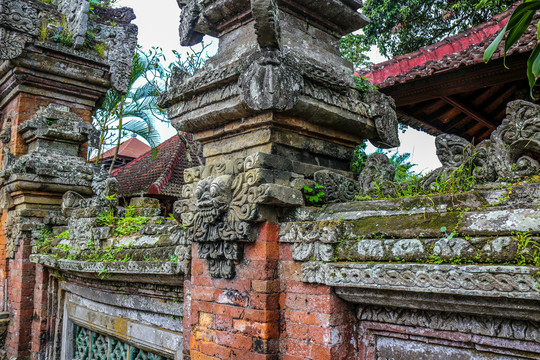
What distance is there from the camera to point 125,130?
14133mm

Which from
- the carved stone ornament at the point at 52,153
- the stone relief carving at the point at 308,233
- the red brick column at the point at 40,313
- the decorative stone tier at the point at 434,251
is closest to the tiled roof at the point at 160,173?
the carved stone ornament at the point at 52,153

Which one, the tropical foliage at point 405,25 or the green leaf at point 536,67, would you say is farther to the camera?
the tropical foliage at point 405,25

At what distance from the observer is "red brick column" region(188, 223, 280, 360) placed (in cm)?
244

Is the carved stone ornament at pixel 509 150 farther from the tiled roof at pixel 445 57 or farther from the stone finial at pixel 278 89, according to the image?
the tiled roof at pixel 445 57

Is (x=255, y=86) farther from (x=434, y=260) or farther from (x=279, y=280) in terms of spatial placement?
(x=434, y=260)

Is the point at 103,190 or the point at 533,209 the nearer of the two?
the point at 533,209

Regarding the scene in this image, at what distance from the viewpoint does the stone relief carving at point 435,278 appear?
1.65 meters

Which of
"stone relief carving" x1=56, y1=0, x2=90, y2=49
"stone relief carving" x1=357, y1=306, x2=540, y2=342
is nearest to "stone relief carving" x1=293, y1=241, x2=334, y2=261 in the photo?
"stone relief carving" x1=357, y1=306, x2=540, y2=342

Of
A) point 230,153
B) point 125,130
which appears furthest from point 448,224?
point 125,130

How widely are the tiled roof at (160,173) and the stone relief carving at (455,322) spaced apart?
10.6 metres

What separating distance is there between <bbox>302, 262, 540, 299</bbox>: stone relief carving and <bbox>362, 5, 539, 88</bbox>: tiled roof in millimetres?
3654

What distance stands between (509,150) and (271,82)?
4.08ft

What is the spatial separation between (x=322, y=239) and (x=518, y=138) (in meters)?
1.04

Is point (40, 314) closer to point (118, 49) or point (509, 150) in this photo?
point (118, 49)
